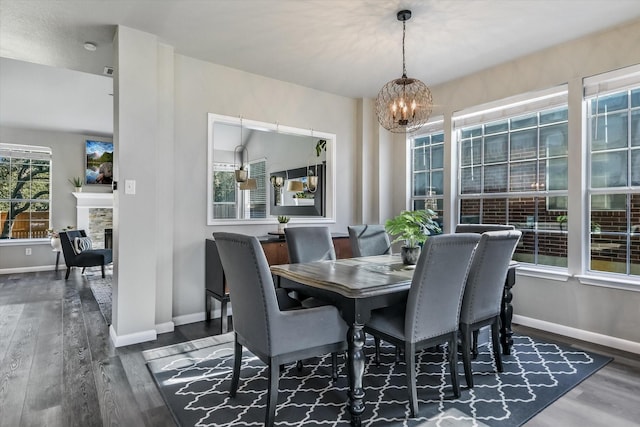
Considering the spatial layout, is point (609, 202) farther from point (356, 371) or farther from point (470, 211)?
point (356, 371)

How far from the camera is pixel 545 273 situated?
11.3 ft

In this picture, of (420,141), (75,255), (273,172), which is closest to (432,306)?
(420,141)

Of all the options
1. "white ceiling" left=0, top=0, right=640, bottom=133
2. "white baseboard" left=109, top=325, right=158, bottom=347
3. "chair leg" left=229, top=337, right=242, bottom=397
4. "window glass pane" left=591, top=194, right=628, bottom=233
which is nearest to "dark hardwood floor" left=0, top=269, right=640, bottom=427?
"white baseboard" left=109, top=325, right=158, bottom=347

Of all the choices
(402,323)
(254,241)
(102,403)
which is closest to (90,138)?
(102,403)

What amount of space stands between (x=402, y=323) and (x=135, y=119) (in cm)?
268

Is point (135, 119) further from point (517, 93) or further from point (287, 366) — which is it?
point (517, 93)

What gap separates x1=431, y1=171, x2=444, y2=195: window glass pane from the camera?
4488mm

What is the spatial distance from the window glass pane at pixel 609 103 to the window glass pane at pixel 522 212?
957 mm

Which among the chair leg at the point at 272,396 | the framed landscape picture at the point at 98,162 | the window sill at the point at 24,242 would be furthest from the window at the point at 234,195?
the window sill at the point at 24,242

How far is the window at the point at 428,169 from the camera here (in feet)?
14.8

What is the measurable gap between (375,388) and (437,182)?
2909 millimetres

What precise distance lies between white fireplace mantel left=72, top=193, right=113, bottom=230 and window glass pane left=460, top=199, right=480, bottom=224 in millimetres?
6622

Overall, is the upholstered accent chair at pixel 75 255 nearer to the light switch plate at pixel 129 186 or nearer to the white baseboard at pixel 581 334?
the light switch plate at pixel 129 186

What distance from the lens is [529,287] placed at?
358 cm
